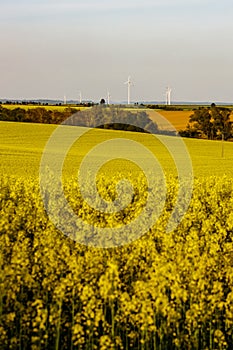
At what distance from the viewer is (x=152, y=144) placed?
2243 inches

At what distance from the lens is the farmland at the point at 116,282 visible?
24.0 ft

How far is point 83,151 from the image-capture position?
4928cm

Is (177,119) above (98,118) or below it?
below

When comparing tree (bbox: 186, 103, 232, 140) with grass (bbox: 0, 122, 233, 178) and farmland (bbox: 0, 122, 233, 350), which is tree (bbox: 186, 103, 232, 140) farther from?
farmland (bbox: 0, 122, 233, 350)

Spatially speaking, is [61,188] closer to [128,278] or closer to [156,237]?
[156,237]

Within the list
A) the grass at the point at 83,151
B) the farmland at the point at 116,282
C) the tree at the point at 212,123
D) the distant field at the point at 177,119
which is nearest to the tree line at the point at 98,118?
the grass at the point at 83,151

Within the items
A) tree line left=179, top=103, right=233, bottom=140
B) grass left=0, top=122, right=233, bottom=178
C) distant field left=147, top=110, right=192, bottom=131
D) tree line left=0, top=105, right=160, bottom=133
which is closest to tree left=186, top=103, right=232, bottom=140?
tree line left=179, top=103, right=233, bottom=140

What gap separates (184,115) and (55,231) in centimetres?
8126

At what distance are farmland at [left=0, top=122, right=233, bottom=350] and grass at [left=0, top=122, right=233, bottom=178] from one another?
1624cm

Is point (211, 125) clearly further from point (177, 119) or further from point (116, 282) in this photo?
point (116, 282)

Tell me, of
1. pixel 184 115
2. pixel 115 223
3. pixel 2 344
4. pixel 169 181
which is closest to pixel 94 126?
pixel 184 115

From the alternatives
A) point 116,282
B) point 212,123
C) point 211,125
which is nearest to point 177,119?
point 212,123

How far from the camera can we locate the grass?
3562cm

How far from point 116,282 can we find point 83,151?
42014 millimetres
